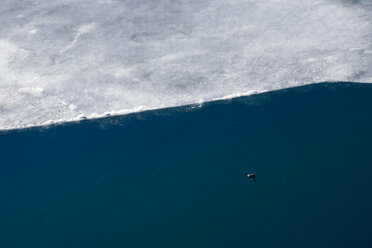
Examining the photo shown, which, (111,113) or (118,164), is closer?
(118,164)

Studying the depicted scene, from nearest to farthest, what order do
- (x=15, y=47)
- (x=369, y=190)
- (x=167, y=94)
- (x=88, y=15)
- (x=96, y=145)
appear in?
(x=369, y=190) → (x=96, y=145) → (x=167, y=94) → (x=15, y=47) → (x=88, y=15)

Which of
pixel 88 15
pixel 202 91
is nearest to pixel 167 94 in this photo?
pixel 202 91

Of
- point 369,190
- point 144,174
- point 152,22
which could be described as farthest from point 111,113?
point 369,190

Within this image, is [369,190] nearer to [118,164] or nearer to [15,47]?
[118,164]

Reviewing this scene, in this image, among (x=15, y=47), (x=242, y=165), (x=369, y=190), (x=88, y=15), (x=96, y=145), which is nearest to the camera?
(x=369, y=190)

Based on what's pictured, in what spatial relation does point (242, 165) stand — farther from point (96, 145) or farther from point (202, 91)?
point (96, 145)

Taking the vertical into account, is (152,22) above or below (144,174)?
above
